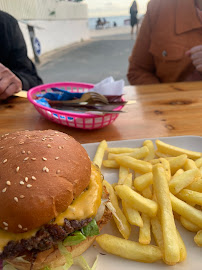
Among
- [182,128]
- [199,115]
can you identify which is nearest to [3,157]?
[182,128]

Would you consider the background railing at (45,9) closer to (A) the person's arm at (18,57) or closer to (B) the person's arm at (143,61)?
(A) the person's arm at (18,57)

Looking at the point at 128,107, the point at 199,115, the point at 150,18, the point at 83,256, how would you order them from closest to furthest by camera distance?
the point at 83,256
the point at 199,115
the point at 128,107
the point at 150,18

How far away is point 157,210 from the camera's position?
1252 mm

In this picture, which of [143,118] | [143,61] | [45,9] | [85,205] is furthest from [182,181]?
[45,9]

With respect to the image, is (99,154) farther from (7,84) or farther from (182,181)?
(7,84)

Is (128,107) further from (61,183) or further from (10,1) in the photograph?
(10,1)

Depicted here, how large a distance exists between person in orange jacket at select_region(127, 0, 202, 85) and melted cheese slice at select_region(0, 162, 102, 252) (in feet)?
7.92

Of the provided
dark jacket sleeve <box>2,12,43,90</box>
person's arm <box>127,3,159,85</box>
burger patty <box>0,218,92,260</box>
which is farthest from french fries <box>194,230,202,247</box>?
dark jacket sleeve <box>2,12,43,90</box>

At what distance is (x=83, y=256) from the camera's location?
1.19 metres

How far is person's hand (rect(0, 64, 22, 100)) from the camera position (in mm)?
2560

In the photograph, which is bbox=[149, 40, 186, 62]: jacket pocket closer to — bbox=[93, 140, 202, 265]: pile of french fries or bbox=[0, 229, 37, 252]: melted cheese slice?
bbox=[93, 140, 202, 265]: pile of french fries

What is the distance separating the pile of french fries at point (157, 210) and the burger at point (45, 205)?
12 centimetres

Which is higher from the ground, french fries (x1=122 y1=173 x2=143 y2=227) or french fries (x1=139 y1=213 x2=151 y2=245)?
french fries (x1=122 y1=173 x2=143 y2=227)

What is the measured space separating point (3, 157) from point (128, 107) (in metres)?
1.68
